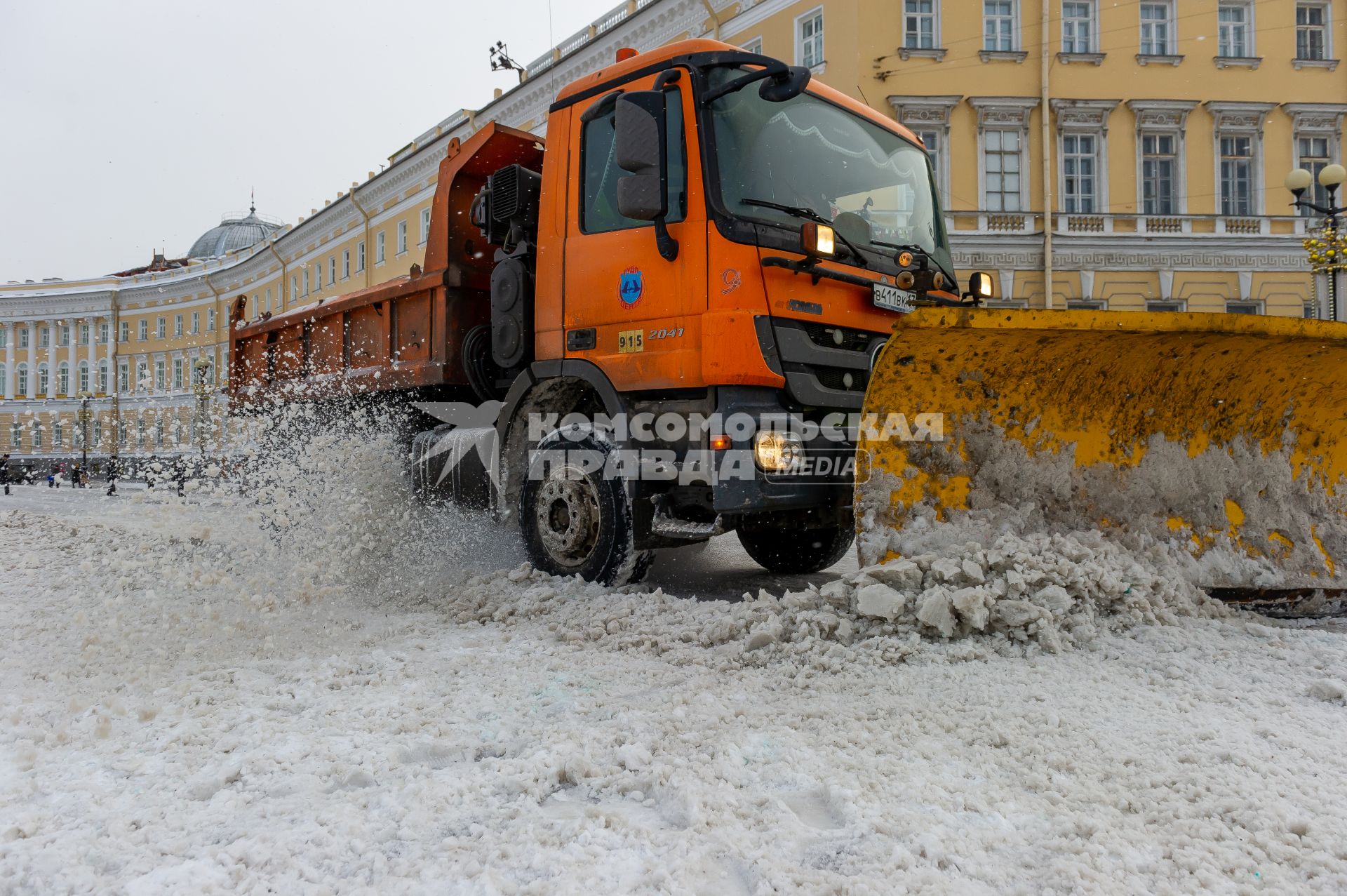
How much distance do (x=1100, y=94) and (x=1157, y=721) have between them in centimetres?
2089

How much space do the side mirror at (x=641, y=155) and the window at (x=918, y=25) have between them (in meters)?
17.7

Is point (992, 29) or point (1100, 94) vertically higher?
point (992, 29)

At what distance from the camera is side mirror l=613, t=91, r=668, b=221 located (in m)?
3.81

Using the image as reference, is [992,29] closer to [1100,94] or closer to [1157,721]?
[1100,94]

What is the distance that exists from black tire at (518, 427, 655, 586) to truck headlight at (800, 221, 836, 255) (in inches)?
54.4

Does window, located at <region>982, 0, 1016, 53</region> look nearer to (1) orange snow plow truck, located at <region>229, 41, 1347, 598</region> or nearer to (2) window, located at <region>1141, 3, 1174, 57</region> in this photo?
(2) window, located at <region>1141, 3, 1174, 57</region>

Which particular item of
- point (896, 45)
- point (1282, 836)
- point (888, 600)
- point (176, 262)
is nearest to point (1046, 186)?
point (896, 45)

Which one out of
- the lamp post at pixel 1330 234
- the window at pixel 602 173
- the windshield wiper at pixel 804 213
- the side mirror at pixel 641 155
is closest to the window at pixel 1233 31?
the lamp post at pixel 1330 234

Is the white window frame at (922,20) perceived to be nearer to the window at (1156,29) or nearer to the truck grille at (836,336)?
the window at (1156,29)

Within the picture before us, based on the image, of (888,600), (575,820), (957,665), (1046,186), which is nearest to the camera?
(575,820)

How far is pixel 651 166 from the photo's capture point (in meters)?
3.82

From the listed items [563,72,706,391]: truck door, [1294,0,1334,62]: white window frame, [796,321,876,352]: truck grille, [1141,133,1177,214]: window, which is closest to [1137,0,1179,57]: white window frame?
[1141,133,1177,214]: window

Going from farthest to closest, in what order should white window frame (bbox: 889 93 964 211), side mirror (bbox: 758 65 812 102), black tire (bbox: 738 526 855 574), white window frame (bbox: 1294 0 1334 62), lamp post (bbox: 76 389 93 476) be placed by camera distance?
lamp post (bbox: 76 389 93 476) → white window frame (bbox: 1294 0 1334 62) → white window frame (bbox: 889 93 964 211) → black tire (bbox: 738 526 855 574) → side mirror (bbox: 758 65 812 102)

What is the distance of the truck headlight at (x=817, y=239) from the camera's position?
3.81 m
